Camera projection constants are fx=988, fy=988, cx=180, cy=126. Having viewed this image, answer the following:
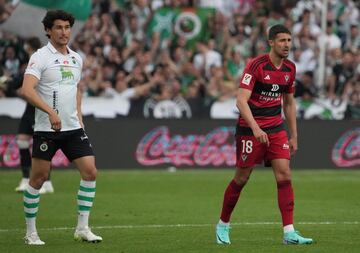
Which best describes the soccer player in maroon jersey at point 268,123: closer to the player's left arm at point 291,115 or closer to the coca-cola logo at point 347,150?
the player's left arm at point 291,115

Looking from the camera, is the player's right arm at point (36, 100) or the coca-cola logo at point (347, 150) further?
the coca-cola logo at point (347, 150)

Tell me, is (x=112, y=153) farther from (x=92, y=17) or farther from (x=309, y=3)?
(x=309, y=3)

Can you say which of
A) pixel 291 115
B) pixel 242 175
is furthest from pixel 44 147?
pixel 291 115

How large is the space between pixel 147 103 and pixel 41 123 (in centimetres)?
1251

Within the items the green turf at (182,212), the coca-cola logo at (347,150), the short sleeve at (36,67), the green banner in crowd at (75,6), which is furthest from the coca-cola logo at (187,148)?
the short sleeve at (36,67)

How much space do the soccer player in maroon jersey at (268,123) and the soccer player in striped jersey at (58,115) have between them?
65.4 inches

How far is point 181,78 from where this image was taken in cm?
2459

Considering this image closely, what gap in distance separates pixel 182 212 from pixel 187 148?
809 centimetres

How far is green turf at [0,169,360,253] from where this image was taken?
11.0 meters

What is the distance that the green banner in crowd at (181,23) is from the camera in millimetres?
25703

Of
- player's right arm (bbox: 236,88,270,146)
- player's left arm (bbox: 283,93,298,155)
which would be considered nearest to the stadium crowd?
player's left arm (bbox: 283,93,298,155)

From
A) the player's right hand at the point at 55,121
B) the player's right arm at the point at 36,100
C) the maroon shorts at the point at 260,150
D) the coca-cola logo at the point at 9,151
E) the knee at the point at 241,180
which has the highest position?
the player's right arm at the point at 36,100

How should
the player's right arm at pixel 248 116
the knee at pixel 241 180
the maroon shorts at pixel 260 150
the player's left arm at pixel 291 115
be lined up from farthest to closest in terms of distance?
the player's left arm at pixel 291 115 < the knee at pixel 241 180 < the maroon shorts at pixel 260 150 < the player's right arm at pixel 248 116

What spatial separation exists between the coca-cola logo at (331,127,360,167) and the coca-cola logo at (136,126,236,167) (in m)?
2.48
